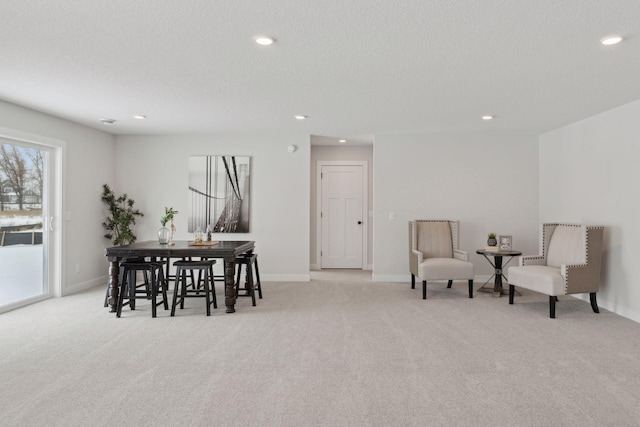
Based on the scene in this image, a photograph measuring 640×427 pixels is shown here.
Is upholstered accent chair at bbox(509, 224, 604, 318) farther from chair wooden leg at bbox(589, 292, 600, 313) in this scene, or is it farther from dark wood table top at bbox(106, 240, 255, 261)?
dark wood table top at bbox(106, 240, 255, 261)

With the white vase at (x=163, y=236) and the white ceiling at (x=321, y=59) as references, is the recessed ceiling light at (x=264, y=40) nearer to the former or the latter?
the white ceiling at (x=321, y=59)

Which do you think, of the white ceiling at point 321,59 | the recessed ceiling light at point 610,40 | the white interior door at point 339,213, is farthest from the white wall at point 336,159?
the recessed ceiling light at point 610,40

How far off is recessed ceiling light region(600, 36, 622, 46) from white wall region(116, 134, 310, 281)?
4.30 metres

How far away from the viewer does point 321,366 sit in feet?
9.86

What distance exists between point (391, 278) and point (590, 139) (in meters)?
3.25

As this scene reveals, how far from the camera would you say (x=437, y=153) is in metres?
6.58

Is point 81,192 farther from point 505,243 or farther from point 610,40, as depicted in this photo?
point 610,40

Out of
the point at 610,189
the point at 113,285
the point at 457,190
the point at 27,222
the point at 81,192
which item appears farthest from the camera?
the point at 457,190

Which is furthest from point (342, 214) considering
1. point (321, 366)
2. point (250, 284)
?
point (321, 366)

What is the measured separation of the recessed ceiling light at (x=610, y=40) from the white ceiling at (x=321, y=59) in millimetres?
49

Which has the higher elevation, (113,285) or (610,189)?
(610,189)

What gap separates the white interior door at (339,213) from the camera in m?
7.95

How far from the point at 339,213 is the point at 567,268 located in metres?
4.20

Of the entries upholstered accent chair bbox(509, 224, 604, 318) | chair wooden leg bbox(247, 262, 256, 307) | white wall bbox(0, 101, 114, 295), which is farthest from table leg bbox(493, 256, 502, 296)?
white wall bbox(0, 101, 114, 295)
